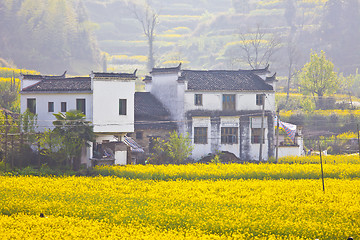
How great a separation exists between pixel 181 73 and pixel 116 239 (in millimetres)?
34026

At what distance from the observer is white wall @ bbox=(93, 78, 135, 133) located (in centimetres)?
4678

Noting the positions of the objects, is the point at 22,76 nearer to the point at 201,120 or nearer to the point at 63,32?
the point at 201,120

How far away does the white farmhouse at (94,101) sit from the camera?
4691 centimetres

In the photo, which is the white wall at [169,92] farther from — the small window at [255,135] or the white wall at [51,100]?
the white wall at [51,100]

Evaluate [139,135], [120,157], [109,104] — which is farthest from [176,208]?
[139,135]

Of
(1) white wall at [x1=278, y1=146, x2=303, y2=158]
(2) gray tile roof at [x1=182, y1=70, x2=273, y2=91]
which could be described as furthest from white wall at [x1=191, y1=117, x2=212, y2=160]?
(1) white wall at [x1=278, y1=146, x2=303, y2=158]

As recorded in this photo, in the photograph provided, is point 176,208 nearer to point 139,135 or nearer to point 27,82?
point 27,82

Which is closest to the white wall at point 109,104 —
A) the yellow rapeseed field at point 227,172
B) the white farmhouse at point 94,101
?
the white farmhouse at point 94,101

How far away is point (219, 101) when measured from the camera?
2200 inches

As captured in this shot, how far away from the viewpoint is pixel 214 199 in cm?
3256

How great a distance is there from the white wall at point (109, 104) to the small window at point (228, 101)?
1112cm

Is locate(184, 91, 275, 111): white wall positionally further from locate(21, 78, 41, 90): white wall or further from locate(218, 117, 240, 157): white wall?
locate(21, 78, 41, 90): white wall

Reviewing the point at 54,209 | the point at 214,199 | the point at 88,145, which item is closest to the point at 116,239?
the point at 54,209

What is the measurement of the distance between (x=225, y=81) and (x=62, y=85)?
15617 mm
